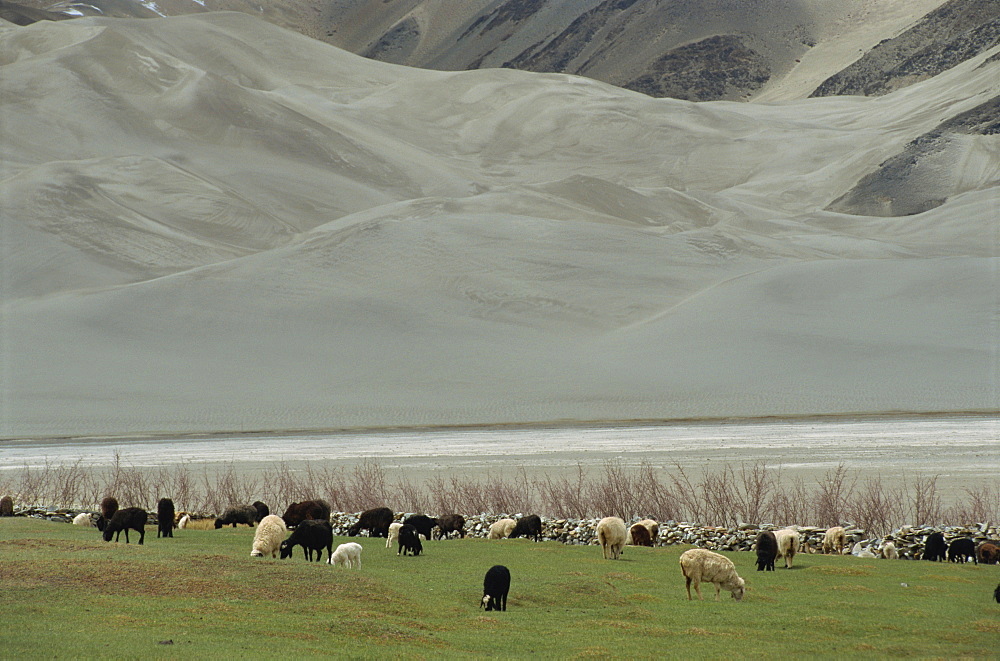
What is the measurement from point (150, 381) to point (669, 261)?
33.6 meters

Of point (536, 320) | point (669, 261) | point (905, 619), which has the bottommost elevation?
point (905, 619)

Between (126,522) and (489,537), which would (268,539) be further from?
(489,537)

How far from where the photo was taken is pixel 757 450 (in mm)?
27688

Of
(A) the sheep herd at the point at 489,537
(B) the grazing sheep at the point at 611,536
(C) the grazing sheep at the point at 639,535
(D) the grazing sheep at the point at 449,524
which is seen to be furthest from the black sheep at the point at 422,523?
(C) the grazing sheep at the point at 639,535

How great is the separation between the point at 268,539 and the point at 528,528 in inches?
168

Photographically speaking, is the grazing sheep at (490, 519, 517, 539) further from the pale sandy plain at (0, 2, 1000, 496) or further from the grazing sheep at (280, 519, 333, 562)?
the pale sandy plain at (0, 2, 1000, 496)

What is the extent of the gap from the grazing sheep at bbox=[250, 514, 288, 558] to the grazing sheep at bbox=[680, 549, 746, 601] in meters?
4.12

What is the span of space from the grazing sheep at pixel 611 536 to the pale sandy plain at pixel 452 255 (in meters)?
13.8

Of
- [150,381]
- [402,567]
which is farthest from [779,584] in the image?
[150,381]

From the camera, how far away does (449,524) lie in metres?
14.8

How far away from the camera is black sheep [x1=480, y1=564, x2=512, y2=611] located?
9133mm

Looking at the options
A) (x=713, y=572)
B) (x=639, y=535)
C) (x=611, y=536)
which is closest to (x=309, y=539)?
(x=611, y=536)

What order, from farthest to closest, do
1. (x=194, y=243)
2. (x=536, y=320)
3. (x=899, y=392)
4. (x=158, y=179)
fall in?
1. (x=158, y=179)
2. (x=194, y=243)
3. (x=536, y=320)
4. (x=899, y=392)

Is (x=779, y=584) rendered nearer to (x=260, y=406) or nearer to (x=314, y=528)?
(x=314, y=528)
